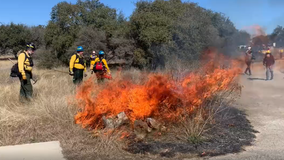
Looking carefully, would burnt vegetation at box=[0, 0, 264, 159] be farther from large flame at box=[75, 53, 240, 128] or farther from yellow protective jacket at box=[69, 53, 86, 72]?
yellow protective jacket at box=[69, 53, 86, 72]

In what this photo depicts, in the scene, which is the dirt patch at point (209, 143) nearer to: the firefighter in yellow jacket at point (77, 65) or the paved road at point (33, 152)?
the paved road at point (33, 152)

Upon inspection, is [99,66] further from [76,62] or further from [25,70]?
[25,70]

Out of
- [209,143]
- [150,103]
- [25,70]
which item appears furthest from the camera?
[25,70]

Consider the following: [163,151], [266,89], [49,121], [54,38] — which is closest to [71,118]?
[49,121]

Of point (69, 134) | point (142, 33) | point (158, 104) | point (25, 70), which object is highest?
point (142, 33)

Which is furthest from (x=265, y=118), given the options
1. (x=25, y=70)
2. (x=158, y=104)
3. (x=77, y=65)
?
(x=25, y=70)

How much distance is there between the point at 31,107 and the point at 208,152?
13.0ft

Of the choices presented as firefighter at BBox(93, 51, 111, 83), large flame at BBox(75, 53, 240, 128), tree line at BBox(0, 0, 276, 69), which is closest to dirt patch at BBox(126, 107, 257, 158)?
large flame at BBox(75, 53, 240, 128)

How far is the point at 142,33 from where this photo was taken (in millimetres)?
15992

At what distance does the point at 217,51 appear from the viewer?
326 inches

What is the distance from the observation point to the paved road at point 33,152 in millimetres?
4641

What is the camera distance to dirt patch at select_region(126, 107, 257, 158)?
4816 mm

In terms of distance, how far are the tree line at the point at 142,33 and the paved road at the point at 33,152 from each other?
5342mm

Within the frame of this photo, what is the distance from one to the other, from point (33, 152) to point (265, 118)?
5.07 m
